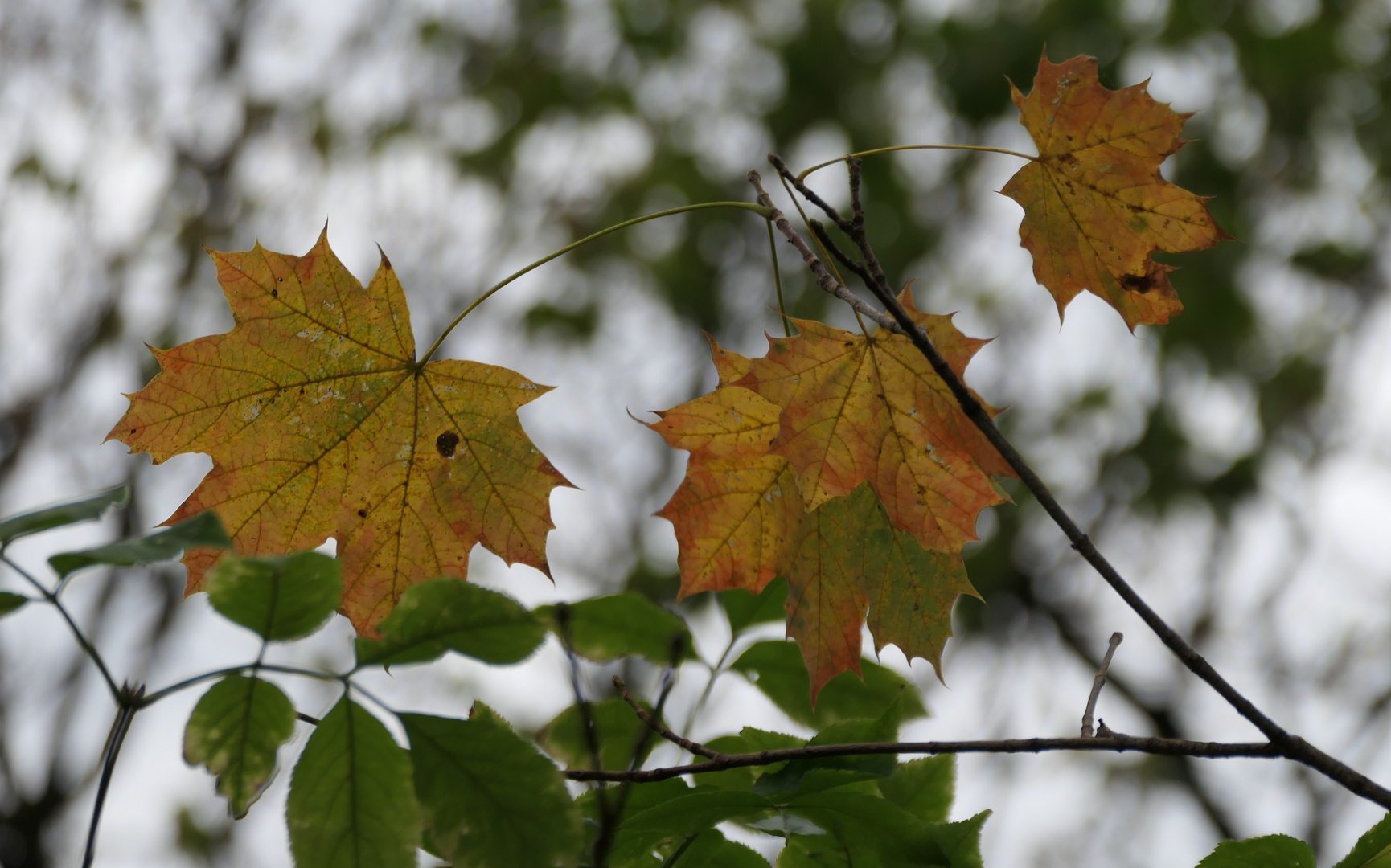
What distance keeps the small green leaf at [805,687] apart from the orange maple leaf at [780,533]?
7 centimetres

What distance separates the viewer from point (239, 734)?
0.62 m

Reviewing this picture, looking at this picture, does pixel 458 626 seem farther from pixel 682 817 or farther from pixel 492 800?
pixel 682 817

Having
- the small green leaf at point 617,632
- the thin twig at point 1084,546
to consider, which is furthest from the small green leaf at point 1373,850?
the small green leaf at point 617,632

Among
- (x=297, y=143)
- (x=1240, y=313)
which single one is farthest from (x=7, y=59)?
(x=1240, y=313)

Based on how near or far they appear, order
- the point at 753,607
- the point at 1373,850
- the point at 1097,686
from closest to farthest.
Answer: the point at 1373,850, the point at 1097,686, the point at 753,607

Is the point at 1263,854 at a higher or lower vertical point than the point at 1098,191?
lower

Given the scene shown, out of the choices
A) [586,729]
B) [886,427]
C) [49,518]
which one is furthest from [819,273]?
[49,518]

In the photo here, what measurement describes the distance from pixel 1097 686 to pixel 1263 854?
20 cm

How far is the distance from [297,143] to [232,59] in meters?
0.75

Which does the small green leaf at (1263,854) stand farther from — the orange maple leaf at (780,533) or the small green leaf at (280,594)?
the small green leaf at (280,594)

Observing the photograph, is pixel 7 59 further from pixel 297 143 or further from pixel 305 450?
pixel 305 450

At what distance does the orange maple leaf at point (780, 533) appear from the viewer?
1164 millimetres

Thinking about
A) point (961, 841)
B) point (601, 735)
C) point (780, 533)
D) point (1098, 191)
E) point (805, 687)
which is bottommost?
point (961, 841)

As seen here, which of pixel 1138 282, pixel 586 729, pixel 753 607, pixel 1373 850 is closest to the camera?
pixel 586 729
